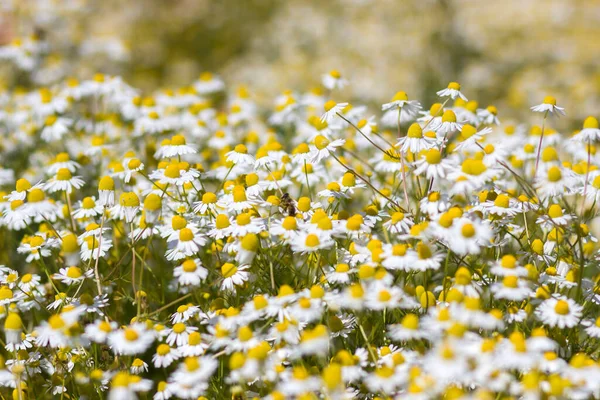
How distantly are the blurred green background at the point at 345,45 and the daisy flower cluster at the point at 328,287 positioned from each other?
2.83 meters

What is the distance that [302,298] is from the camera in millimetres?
2029

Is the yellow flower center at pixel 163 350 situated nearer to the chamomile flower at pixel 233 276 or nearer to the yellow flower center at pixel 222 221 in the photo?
the chamomile flower at pixel 233 276

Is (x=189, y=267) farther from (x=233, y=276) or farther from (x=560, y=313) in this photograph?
(x=560, y=313)

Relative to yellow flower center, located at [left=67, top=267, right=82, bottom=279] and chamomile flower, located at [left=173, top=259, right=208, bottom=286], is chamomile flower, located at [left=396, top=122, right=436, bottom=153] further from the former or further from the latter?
yellow flower center, located at [left=67, top=267, right=82, bottom=279]

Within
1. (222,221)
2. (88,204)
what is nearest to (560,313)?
(222,221)

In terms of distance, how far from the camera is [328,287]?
7.38 feet

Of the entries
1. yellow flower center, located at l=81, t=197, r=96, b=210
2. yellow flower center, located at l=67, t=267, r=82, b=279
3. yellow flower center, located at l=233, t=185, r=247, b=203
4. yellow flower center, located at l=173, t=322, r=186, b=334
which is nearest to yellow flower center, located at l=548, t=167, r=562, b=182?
yellow flower center, located at l=233, t=185, r=247, b=203

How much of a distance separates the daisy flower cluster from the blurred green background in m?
2.83

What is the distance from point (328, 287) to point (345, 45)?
5.54 m

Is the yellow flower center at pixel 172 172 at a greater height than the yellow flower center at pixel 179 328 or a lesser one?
greater

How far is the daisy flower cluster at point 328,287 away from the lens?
1859 mm

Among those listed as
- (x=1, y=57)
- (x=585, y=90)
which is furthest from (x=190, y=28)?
(x=585, y=90)

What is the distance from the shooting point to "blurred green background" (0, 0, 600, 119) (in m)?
6.04

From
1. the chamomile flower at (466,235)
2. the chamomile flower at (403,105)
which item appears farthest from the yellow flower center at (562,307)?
the chamomile flower at (403,105)
